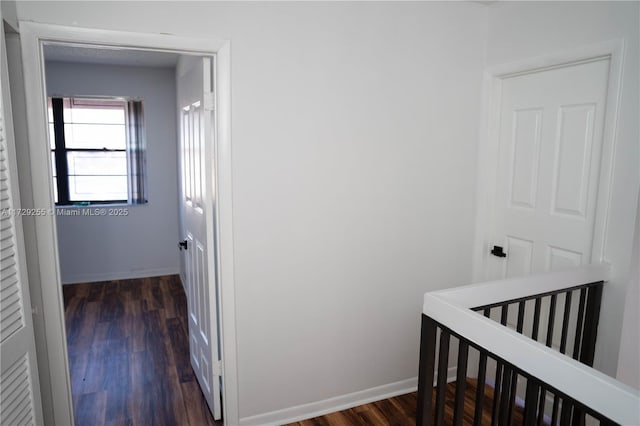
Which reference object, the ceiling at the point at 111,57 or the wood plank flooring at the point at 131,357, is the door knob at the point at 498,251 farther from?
the ceiling at the point at 111,57

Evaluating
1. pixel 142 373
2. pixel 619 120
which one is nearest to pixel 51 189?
pixel 142 373

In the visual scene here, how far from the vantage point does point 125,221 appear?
17.2 feet

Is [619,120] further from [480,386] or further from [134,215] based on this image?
[134,215]

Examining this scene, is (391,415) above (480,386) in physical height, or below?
below

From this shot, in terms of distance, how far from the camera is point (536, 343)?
1.33 metres

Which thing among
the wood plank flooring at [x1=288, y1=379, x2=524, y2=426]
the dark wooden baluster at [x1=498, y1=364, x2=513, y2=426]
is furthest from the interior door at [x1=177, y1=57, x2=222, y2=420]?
the dark wooden baluster at [x1=498, y1=364, x2=513, y2=426]

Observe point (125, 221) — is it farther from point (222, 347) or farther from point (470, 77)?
point (470, 77)

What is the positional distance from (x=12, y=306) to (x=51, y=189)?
0.55m

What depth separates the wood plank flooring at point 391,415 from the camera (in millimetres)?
2549

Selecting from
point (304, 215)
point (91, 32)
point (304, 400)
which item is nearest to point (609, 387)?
point (304, 215)

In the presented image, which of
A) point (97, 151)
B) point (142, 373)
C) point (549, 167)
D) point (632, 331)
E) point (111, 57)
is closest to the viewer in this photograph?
point (632, 331)

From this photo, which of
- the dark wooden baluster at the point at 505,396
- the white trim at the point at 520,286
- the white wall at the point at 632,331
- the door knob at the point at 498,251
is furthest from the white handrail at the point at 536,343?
the door knob at the point at 498,251

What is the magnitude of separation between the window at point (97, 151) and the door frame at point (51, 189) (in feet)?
11.3

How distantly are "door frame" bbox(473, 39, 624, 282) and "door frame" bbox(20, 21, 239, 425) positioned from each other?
1.63 metres
